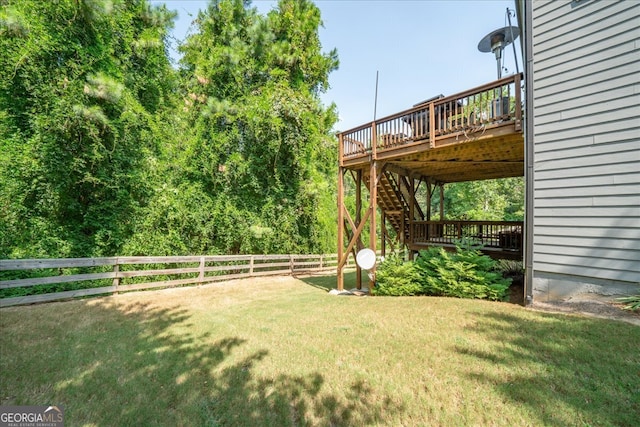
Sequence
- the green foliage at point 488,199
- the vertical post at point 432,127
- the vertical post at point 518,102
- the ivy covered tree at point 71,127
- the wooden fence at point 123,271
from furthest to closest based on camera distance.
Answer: the green foliage at point 488,199, the ivy covered tree at point 71,127, the vertical post at point 432,127, the wooden fence at point 123,271, the vertical post at point 518,102

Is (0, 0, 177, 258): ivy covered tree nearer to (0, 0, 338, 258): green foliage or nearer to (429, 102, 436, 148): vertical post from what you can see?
(0, 0, 338, 258): green foliage

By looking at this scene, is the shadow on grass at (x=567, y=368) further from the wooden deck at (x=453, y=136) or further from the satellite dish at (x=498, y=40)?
the satellite dish at (x=498, y=40)

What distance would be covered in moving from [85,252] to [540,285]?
1081 cm

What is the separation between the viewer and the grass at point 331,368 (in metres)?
2.33

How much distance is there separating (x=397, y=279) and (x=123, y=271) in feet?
24.1

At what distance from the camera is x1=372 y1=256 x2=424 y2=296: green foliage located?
251 inches

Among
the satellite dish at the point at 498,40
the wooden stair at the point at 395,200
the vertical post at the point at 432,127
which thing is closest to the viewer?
the vertical post at the point at 432,127

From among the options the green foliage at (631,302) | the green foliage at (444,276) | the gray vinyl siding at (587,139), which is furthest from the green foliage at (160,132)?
the green foliage at (631,302)

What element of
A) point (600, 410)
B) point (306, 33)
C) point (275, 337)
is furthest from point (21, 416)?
point (306, 33)

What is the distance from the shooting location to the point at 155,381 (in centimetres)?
296

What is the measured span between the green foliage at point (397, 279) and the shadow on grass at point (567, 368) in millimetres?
2568

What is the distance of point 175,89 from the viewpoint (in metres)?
10.5

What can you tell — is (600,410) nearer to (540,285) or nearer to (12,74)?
(540,285)

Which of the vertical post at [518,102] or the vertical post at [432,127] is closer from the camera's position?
the vertical post at [518,102]
